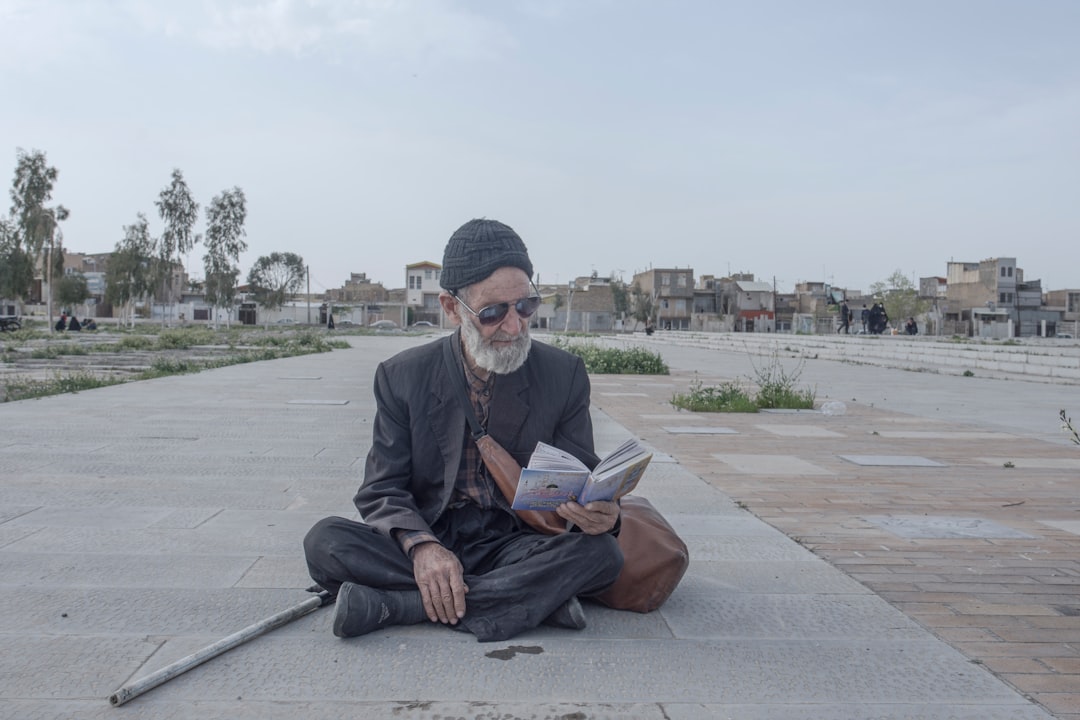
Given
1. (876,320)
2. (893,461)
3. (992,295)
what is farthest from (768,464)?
(992,295)

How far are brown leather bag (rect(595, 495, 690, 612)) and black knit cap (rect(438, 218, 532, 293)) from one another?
1.08 m

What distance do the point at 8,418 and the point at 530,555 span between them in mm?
8162

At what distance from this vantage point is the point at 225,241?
55594 mm

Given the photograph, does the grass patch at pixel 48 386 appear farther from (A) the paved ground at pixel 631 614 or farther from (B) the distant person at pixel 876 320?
(B) the distant person at pixel 876 320

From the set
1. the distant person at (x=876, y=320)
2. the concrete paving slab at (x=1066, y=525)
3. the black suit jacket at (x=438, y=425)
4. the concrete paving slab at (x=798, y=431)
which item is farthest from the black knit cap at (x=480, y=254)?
the distant person at (x=876, y=320)

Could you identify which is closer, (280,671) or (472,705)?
(472,705)

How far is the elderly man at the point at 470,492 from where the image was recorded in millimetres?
3061

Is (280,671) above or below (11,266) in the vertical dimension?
below

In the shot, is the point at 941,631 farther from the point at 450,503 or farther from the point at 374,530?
the point at 374,530

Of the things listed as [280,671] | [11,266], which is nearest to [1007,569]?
[280,671]

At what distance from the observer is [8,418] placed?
30.2ft

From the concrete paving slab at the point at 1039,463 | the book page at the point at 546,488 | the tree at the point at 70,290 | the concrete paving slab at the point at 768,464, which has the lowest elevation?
the concrete paving slab at the point at 768,464

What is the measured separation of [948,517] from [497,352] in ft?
10.9

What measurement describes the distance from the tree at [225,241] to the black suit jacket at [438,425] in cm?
5437
